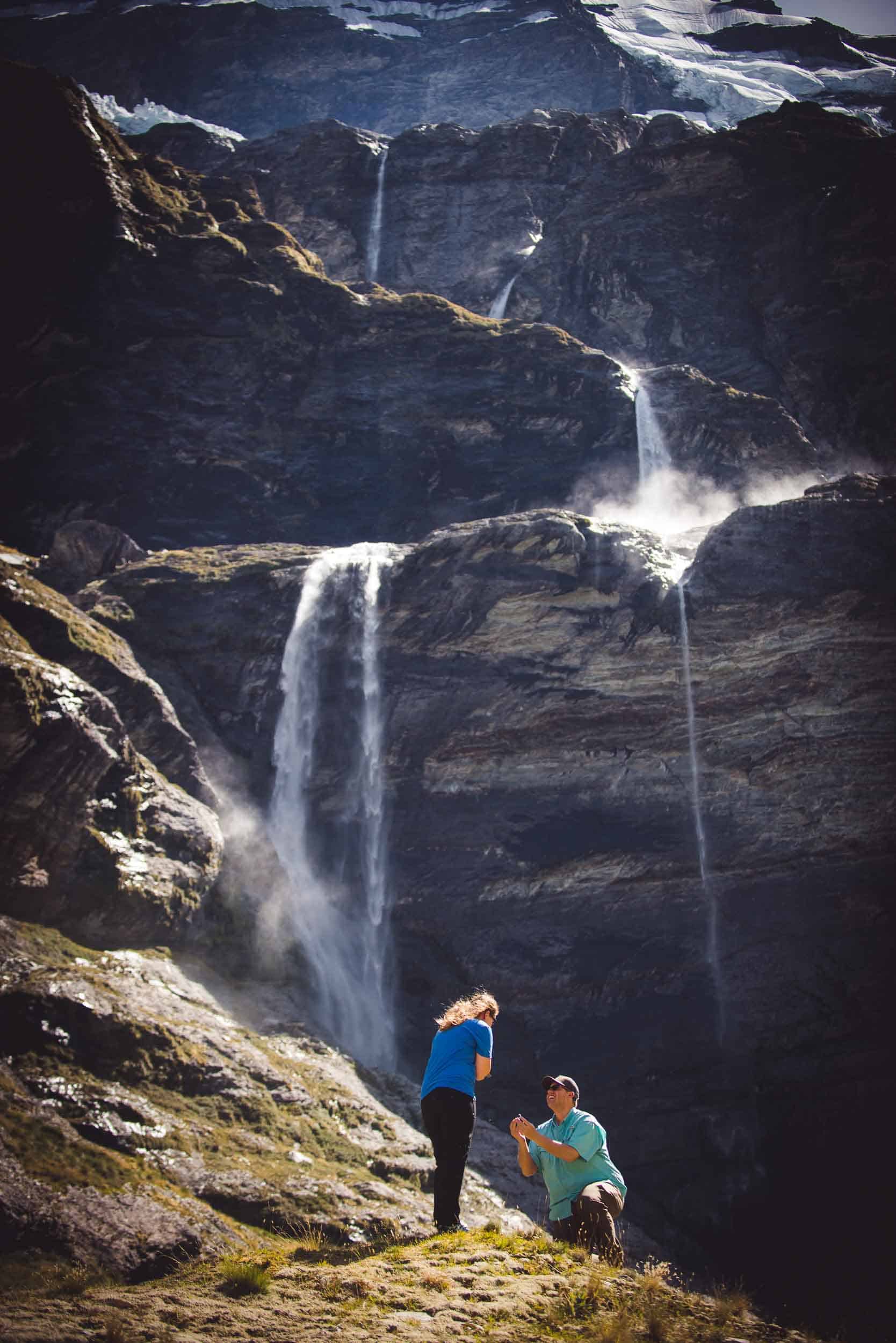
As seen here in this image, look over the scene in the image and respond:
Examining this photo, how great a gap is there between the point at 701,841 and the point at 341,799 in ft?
46.1

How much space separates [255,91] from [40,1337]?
6070 inches

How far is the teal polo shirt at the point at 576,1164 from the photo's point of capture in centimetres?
920

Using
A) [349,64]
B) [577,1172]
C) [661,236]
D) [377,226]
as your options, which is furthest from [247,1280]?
[349,64]

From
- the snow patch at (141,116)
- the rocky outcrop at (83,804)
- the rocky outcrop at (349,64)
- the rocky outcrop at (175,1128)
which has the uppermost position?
the rocky outcrop at (349,64)

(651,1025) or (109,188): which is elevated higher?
(109,188)

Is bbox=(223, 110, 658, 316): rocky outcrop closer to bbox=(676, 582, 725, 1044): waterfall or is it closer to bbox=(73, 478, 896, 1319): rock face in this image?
bbox=(73, 478, 896, 1319): rock face

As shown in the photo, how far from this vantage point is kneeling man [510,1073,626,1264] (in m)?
9.17

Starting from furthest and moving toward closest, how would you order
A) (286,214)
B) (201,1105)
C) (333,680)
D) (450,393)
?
(286,214), (450,393), (333,680), (201,1105)

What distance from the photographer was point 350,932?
118 feet

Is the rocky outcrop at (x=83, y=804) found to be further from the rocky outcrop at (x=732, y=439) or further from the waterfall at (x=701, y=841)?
the rocky outcrop at (x=732, y=439)

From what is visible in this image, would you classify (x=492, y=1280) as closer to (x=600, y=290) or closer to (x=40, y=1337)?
(x=40, y=1337)

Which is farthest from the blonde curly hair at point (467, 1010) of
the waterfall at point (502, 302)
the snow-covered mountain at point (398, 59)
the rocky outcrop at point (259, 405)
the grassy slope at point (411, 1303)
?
the snow-covered mountain at point (398, 59)

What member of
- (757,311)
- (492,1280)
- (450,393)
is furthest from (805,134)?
(492,1280)

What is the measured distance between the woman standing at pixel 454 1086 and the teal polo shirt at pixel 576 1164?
713 mm
